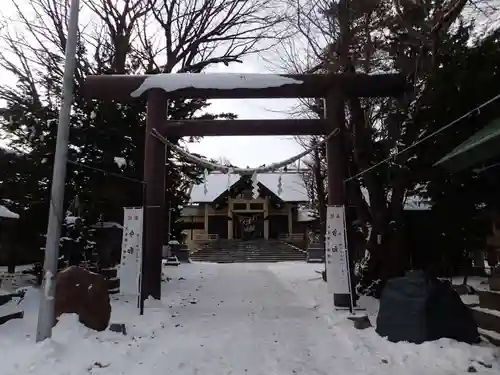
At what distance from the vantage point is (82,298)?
739 centimetres

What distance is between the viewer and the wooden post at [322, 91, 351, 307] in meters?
10.5

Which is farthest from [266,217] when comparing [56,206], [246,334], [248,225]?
[56,206]

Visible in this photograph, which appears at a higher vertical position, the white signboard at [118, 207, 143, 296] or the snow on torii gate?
the snow on torii gate

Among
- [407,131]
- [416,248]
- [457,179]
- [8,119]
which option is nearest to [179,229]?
[8,119]

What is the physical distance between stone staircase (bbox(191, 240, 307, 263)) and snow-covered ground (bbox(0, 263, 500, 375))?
24.2m

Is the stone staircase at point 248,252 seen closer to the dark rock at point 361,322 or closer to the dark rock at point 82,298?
the dark rock at point 361,322

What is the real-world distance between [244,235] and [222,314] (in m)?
35.9

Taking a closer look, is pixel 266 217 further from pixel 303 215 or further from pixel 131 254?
pixel 131 254

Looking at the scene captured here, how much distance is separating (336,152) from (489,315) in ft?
16.0

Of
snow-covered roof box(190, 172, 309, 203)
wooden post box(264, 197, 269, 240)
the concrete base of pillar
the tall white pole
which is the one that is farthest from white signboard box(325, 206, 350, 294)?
wooden post box(264, 197, 269, 240)

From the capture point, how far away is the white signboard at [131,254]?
31.0 ft

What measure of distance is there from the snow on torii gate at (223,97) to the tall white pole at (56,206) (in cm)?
335

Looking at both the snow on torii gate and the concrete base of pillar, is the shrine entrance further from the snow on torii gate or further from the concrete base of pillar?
the concrete base of pillar

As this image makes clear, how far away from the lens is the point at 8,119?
1248cm
